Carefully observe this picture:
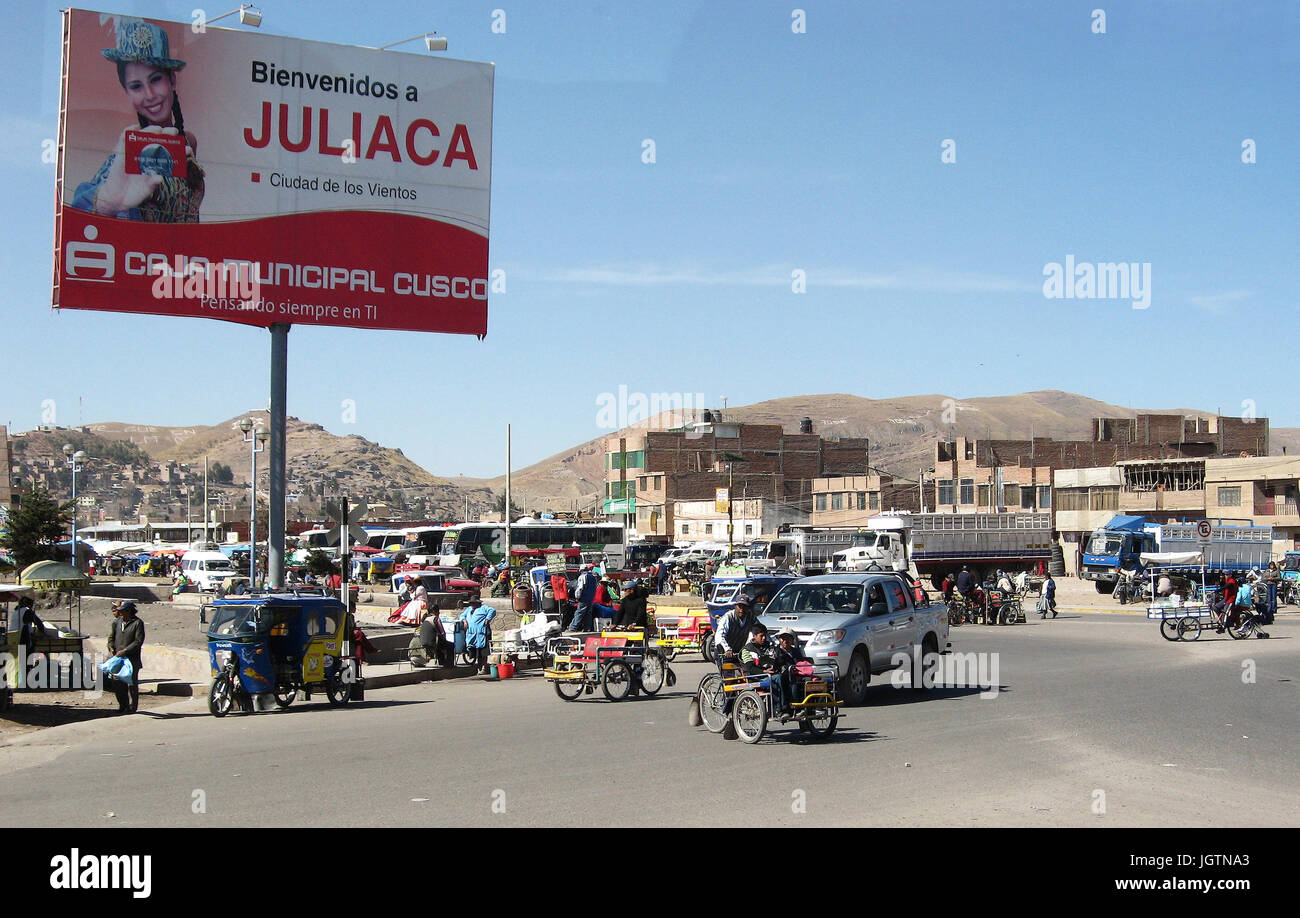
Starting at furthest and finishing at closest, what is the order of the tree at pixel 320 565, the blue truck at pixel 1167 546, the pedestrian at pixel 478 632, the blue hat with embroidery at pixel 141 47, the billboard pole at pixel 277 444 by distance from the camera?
the tree at pixel 320 565 < the blue truck at pixel 1167 546 < the billboard pole at pixel 277 444 < the blue hat with embroidery at pixel 141 47 < the pedestrian at pixel 478 632

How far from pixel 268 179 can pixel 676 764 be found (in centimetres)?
1809

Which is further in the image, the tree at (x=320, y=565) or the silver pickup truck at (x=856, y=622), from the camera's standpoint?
the tree at (x=320, y=565)

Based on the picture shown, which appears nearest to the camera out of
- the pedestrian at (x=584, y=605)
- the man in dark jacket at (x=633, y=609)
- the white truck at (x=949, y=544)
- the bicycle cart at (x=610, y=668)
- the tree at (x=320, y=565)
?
the bicycle cart at (x=610, y=668)

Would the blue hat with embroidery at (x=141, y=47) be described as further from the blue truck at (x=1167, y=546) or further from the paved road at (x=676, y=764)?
the blue truck at (x=1167, y=546)

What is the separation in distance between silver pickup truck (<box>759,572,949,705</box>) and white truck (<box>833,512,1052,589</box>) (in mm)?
31297

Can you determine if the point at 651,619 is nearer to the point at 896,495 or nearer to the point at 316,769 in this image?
the point at 316,769

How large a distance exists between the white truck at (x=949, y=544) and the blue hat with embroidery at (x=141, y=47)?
33.8m

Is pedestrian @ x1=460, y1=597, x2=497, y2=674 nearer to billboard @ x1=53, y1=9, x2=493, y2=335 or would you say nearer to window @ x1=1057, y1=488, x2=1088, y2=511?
billboard @ x1=53, y1=9, x2=493, y2=335

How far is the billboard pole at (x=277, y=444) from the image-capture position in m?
26.0

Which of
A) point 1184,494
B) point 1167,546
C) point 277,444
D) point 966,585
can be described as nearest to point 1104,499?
point 1184,494

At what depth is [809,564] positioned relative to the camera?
182 feet

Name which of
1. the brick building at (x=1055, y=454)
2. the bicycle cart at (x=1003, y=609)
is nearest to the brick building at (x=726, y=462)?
the brick building at (x=1055, y=454)

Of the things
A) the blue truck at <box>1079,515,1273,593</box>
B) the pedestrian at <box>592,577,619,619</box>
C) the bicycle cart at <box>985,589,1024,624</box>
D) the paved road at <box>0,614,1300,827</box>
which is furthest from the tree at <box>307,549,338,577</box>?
the paved road at <box>0,614,1300,827</box>

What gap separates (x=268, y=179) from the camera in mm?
25359
